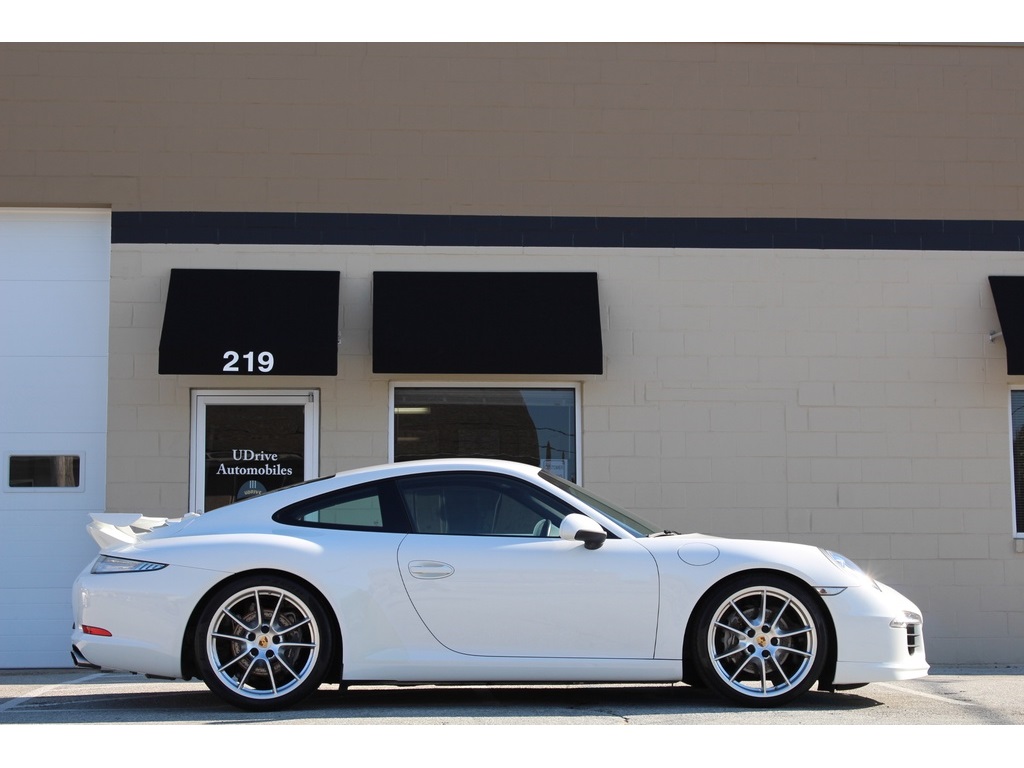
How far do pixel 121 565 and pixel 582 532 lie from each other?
8.32 ft

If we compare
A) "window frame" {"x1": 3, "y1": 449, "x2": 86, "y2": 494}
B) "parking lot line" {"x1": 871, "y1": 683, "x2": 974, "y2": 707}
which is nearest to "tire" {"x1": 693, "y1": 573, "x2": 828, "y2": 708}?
"parking lot line" {"x1": 871, "y1": 683, "x2": 974, "y2": 707}

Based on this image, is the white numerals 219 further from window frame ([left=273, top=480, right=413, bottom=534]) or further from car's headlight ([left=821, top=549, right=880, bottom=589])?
car's headlight ([left=821, top=549, right=880, bottom=589])

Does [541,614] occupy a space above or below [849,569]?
below

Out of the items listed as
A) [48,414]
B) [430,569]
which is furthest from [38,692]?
[48,414]

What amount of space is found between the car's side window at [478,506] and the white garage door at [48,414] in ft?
16.6

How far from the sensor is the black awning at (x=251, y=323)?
10.5 meters

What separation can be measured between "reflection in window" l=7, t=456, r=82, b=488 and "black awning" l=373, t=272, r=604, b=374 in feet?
9.59

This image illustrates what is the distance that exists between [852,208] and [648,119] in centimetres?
203

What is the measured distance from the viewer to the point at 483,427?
11008mm

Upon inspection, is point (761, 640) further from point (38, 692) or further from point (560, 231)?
point (560, 231)

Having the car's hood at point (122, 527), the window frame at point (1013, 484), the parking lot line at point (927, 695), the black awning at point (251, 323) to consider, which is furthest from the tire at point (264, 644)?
the window frame at point (1013, 484)

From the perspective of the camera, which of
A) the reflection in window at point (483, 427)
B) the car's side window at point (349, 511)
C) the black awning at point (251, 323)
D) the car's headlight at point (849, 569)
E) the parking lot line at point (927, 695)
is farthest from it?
the reflection in window at point (483, 427)

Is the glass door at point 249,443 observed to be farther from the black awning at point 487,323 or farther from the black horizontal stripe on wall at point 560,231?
the black horizontal stripe on wall at point 560,231

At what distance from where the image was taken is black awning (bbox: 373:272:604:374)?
10602 millimetres
